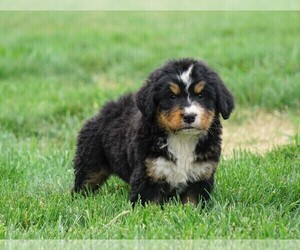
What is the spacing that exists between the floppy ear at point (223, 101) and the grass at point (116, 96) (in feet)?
2.07

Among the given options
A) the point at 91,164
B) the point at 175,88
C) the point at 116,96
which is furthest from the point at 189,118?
the point at 116,96

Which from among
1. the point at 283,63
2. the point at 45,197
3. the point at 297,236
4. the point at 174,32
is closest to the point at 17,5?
the point at 174,32

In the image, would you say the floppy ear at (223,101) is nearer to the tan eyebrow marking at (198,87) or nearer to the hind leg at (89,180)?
the tan eyebrow marking at (198,87)

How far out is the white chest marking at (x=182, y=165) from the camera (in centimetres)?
632

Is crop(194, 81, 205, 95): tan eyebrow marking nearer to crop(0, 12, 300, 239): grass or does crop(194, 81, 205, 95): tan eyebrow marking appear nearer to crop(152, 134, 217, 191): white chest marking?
crop(152, 134, 217, 191): white chest marking

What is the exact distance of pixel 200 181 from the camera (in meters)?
6.40

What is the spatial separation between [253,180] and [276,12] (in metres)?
11.3

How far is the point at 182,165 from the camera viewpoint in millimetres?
6328

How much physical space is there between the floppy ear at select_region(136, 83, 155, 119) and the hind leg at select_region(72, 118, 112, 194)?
91cm

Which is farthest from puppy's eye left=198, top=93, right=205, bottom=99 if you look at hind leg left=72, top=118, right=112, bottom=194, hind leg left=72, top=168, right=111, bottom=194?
hind leg left=72, top=168, right=111, bottom=194

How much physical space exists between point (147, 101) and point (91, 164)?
1130 millimetres

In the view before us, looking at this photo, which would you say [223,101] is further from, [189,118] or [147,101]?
[147,101]

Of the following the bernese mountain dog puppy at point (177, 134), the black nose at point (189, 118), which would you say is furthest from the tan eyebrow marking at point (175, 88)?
the black nose at point (189, 118)

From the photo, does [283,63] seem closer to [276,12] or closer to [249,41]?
[249,41]
